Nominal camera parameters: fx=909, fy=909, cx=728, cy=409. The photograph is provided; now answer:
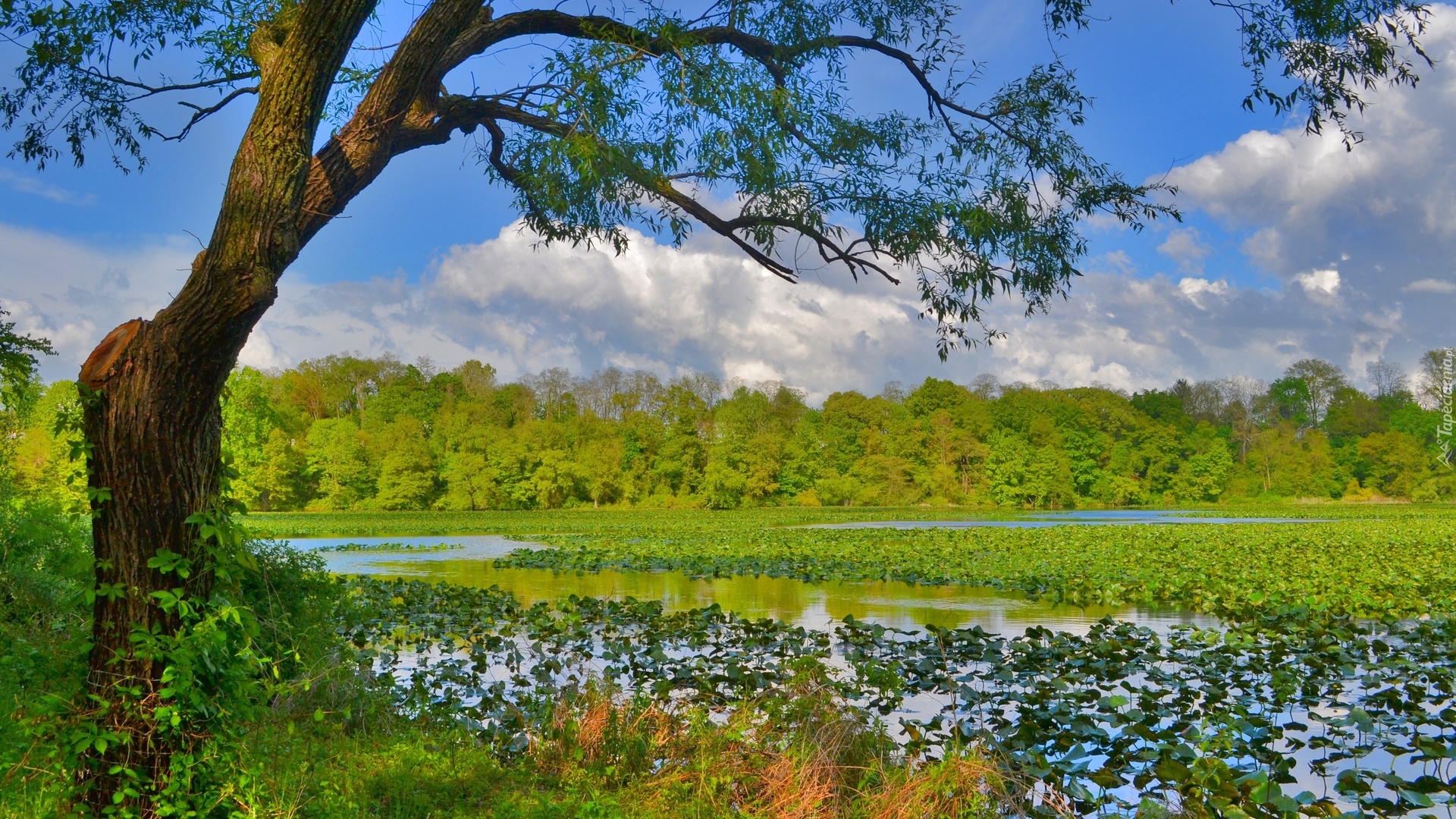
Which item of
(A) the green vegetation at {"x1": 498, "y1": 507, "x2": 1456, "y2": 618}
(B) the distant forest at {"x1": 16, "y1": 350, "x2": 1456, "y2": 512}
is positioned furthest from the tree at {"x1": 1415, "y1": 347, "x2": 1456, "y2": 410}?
(A) the green vegetation at {"x1": 498, "y1": 507, "x2": 1456, "y2": 618}

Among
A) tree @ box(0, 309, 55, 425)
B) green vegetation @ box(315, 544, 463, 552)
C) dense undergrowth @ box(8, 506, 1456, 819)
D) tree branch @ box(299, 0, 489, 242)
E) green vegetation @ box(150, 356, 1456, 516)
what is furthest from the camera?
green vegetation @ box(150, 356, 1456, 516)

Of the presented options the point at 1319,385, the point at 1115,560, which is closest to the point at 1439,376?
the point at 1319,385

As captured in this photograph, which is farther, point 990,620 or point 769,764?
point 990,620

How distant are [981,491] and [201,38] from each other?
4884 cm

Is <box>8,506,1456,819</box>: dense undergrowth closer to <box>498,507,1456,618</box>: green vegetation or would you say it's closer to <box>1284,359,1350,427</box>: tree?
<box>498,507,1456,618</box>: green vegetation

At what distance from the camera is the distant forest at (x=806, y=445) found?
44.2 m

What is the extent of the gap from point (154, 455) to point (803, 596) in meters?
9.54

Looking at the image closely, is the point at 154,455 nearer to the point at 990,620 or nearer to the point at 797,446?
the point at 990,620

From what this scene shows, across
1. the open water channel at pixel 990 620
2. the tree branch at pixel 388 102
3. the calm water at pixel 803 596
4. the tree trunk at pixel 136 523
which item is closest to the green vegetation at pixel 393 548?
the open water channel at pixel 990 620

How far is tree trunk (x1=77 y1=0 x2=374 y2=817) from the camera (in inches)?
148

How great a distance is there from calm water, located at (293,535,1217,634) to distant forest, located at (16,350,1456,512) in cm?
2750

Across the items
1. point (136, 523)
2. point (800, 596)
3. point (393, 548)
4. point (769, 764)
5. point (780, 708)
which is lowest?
point (393, 548)

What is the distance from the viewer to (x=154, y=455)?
378cm

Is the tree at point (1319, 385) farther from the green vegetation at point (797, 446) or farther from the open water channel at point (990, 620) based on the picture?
the open water channel at point (990, 620)
